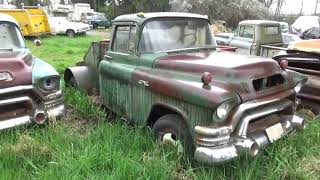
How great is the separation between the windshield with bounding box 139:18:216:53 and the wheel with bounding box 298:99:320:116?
5.51ft

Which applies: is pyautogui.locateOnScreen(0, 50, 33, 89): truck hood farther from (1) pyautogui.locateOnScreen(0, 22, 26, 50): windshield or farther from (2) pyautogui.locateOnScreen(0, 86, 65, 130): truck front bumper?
(1) pyautogui.locateOnScreen(0, 22, 26, 50): windshield

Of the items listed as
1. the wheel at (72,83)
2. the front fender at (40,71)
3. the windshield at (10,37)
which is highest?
the windshield at (10,37)

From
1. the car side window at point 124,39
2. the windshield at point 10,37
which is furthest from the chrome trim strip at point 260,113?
the windshield at point 10,37

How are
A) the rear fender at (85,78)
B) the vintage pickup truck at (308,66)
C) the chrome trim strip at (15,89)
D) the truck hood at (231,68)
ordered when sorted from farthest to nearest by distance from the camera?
the rear fender at (85,78) < the vintage pickup truck at (308,66) < the chrome trim strip at (15,89) < the truck hood at (231,68)

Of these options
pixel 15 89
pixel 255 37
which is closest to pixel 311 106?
pixel 15 89

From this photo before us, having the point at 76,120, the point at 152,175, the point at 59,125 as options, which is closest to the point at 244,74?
the point at 152,175

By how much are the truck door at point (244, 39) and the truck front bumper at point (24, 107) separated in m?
7.83

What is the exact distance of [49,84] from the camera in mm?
5398

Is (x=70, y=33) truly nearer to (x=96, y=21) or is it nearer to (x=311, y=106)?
(x=96, y=21)

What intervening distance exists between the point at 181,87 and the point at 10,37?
325 centimetres

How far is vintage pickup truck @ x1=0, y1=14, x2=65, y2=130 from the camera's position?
496 cm

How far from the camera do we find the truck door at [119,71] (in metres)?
5.44

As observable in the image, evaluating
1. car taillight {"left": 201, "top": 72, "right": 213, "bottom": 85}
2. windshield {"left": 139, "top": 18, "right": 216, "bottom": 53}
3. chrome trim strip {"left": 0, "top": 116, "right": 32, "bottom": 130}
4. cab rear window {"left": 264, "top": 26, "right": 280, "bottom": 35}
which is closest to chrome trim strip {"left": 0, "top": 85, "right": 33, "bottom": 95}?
chrome trim strip {"left": 0, "top": 116, "right": 32, "bottom": 130}

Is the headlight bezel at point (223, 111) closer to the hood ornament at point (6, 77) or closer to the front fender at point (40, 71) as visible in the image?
the front fender at point (40, 71)
